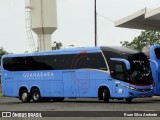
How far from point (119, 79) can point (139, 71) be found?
116 centimetres

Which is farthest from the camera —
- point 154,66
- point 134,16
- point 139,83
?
point 134,16

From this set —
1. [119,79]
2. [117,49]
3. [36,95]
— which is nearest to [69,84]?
[36,95]

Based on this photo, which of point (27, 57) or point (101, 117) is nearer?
point (101, 117)

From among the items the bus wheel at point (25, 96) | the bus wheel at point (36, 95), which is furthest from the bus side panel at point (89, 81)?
the bus wheel at point (25, 96)

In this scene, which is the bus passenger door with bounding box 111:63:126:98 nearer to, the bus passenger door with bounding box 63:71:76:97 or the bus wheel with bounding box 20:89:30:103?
the bus passenger door with bounding box 63:71:76:97

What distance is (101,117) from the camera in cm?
1828

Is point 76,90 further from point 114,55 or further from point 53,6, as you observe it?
point 53,6

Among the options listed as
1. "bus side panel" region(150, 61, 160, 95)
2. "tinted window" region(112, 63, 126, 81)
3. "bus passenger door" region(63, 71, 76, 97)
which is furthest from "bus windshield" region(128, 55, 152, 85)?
"bus passenger door" region(63, 71, 76, 97)

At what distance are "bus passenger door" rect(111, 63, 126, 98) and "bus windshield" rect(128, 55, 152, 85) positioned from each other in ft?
1.21

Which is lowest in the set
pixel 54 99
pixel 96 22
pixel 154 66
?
pixel 54 99

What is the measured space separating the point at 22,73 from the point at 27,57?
1.04m

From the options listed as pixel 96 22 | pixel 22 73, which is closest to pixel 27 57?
pixel 22 73

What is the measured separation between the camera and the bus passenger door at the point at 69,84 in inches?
1187

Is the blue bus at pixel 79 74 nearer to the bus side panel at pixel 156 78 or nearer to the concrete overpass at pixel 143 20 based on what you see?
the bus side panel at pixel 156 78
